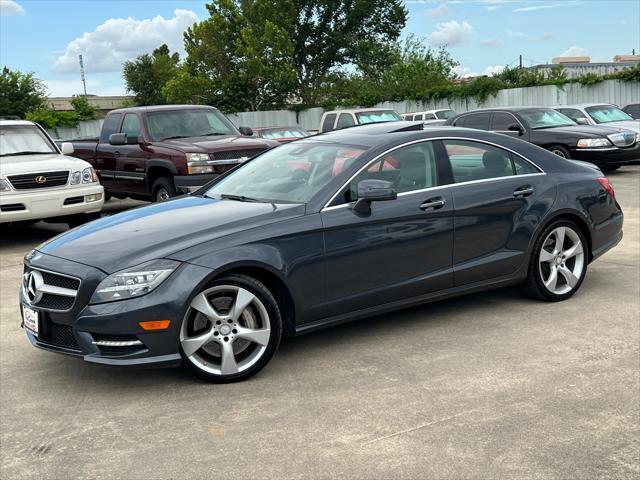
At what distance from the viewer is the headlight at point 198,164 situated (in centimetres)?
1142

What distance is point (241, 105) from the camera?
49.0 m

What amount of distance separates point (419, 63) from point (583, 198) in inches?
2166

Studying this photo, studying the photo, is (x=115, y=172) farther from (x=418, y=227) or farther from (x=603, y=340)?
(x=603, y=340)

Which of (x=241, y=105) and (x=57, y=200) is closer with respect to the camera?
(x=57, y=200)

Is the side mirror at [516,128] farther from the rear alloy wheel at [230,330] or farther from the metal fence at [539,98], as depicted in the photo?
the rear alloy wheel at [230,330]

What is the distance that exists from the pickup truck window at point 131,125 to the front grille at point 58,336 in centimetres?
843

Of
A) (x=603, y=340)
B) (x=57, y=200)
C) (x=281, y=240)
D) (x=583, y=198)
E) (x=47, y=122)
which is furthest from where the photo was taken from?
(x=47, y=122)

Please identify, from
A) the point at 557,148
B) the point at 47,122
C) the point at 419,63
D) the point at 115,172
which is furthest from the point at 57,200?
the point at 419,63

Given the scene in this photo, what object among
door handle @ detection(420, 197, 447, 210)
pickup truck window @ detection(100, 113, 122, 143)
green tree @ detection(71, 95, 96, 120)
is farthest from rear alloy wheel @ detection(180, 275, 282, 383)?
green tree @ detection(71, 95, 96, 120)

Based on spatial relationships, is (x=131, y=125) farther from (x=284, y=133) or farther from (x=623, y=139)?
(x=284, y=133)

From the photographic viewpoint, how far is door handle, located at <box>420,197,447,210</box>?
5.54m

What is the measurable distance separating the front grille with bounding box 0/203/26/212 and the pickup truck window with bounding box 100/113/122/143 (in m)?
3.53

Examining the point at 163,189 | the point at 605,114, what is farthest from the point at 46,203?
the point at 605,114

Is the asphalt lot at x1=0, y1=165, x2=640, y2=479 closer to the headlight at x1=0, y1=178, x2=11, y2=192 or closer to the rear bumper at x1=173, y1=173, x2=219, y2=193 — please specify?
the headlight at x1=0, y1=178, x2=11, y2=192
